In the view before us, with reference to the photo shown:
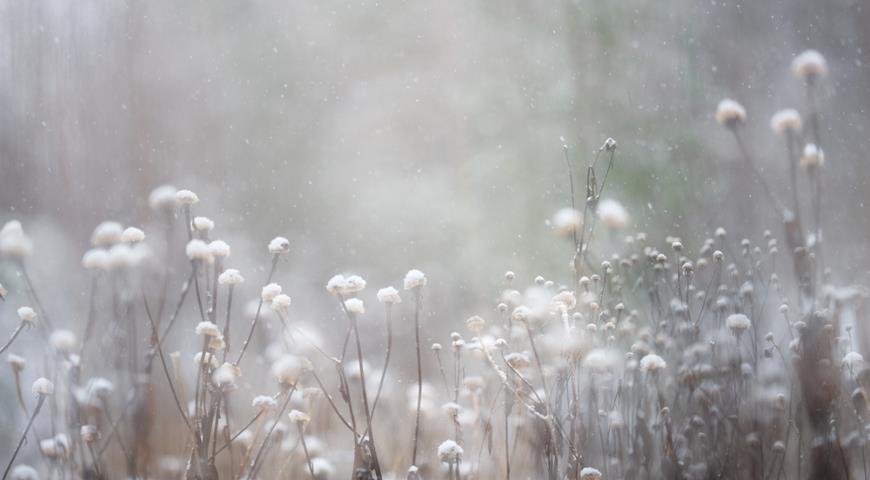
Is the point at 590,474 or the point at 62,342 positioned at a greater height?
the point at 62,342

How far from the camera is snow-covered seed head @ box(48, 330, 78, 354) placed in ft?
2.99

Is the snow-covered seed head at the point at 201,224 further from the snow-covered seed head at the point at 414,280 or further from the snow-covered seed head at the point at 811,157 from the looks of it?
the snow-covered seed head at the point at 811,157

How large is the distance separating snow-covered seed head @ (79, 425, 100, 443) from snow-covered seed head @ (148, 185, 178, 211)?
0.33 meters

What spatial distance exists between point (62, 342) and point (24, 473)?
206 mm

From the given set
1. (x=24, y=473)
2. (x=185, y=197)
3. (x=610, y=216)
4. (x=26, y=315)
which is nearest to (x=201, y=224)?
(x=185, y=197)

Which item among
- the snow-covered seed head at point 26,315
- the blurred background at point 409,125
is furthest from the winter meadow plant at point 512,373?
the blurred background at point 409,125

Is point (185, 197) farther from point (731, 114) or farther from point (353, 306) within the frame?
point (731, 114)

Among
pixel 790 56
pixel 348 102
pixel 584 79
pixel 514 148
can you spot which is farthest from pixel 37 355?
pixel 790 56

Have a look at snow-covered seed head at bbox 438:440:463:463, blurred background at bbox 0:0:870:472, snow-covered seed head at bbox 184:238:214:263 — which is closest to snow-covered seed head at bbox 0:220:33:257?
snow-covered seed head at bbox 184:238:214:263

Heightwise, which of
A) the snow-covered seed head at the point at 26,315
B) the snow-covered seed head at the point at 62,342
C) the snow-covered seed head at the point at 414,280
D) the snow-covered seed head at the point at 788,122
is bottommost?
the snow-covered seed head at the point at 62,342

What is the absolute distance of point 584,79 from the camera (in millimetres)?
1788

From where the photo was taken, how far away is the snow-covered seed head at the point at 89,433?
0.88 metres

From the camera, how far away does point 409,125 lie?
1894mm

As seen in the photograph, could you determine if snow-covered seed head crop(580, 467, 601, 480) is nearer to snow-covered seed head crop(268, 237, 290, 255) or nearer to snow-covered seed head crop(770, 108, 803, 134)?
snow-covered seed head crop(268, 237, 290, 255)
